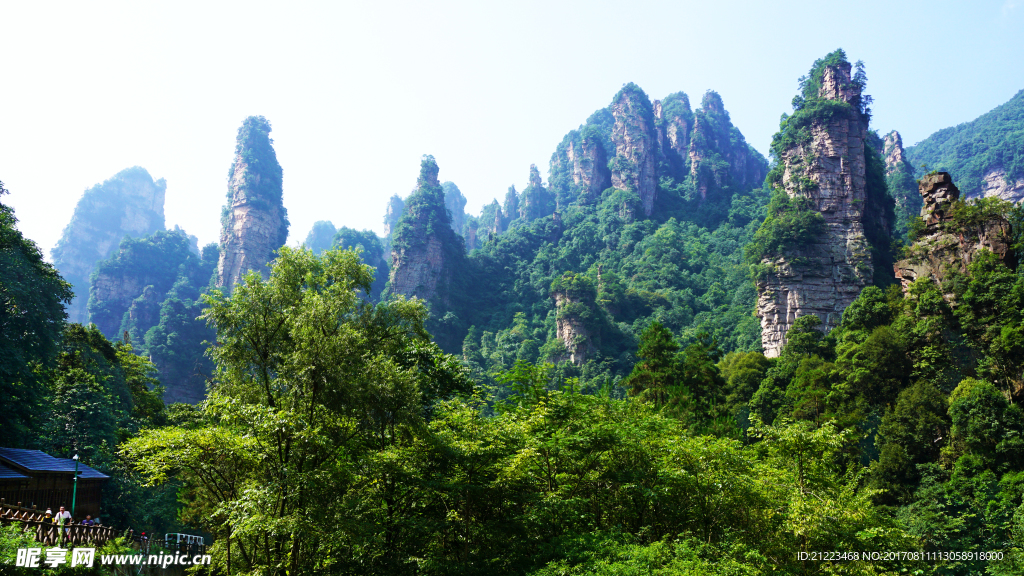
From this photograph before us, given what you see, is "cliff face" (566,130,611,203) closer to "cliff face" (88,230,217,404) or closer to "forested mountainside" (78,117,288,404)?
"forested mountainside" (78,117,288,404)

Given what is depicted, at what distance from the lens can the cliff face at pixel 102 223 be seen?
105m

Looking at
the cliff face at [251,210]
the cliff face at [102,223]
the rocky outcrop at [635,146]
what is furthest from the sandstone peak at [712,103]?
the cliff face at [102,223]

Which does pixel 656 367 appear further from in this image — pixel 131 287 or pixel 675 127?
pixel 675 127

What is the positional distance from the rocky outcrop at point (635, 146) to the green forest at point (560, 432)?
4014cm

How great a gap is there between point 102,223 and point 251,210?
53.5 metres

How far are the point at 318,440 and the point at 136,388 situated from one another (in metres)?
30.5

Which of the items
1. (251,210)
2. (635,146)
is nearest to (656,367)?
(251,210)

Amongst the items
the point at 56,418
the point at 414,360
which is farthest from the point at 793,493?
the point at 56,418

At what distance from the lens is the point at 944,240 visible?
32.6 metres

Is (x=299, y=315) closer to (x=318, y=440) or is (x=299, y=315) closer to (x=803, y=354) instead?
(x=318, y=440)

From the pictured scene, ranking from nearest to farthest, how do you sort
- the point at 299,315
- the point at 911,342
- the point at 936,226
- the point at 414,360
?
the point at 299,315 → the point at 414,360 → the point at 911,342 → the point at 936,226

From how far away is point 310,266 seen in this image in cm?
1510

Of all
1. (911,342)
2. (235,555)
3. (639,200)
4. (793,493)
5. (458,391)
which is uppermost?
(639,200)

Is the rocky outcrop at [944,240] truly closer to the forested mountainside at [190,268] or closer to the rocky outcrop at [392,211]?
the forested mountainside at [190,268]
